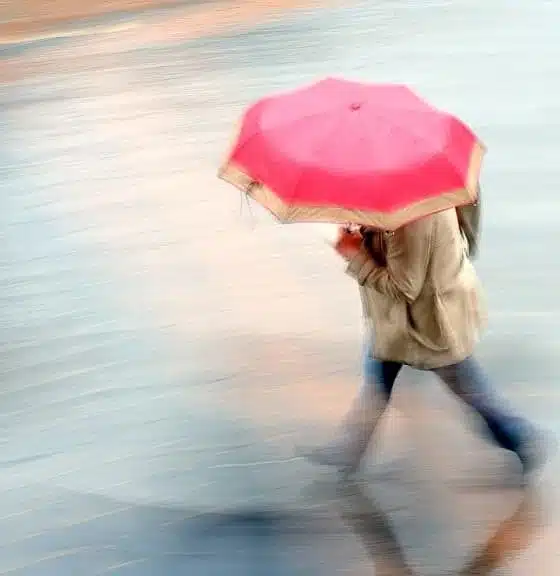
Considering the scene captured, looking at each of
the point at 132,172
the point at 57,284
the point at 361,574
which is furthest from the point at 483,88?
the point at 361,574

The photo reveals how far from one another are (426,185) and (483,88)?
3327 millimetres

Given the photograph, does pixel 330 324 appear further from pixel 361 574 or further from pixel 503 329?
pixel 361 574

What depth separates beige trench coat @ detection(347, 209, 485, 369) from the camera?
7.13ft

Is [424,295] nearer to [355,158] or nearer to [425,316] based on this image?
[425,316]

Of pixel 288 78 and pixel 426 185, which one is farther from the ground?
pixel 426 185

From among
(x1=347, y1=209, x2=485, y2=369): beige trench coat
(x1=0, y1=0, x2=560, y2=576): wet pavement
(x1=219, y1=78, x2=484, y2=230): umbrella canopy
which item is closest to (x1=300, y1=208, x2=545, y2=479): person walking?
(x1=347, y1=209, x2=485, y2=369): beige trench coat

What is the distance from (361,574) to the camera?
2.74 m

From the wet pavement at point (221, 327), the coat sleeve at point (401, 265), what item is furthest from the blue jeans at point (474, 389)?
the coat sleeve at point (401, 265)

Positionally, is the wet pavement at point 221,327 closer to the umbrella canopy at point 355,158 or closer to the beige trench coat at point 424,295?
the beige trench coat at point 424,295

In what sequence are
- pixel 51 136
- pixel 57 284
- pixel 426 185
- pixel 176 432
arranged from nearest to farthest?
1. pixel 426 185
2. pixel 176 432
3. pixel 57 284
4. pixel 51 136

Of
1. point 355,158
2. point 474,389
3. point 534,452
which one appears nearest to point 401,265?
point 355,158

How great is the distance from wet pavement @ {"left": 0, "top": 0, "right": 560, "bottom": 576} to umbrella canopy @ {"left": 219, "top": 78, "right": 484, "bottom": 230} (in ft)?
4.24

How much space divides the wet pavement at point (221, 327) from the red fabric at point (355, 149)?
4.36ft

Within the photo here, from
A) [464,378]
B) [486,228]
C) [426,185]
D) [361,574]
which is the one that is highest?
[426,185]
